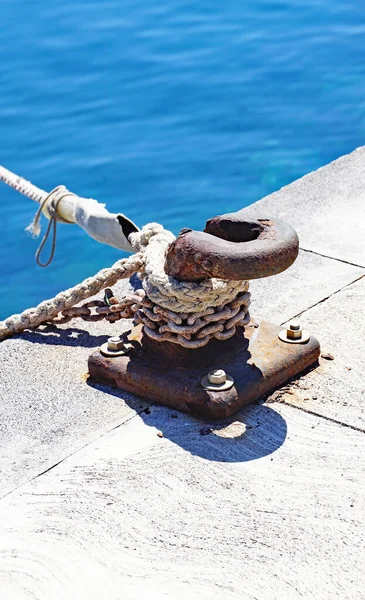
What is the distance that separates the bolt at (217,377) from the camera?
2.80m

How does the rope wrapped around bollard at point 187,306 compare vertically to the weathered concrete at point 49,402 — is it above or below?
above

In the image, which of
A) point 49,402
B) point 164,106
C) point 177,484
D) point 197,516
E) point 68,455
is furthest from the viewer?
point 164,106

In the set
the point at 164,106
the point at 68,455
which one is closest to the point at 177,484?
the point at 68,455

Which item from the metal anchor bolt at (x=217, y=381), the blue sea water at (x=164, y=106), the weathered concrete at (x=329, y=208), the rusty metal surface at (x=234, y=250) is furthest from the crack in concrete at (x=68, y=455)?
the blue sea water at (x=164, y=106)

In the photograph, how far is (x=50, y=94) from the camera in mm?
8102

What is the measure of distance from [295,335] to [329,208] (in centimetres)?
126

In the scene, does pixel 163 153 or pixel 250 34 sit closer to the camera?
pixel 163 153

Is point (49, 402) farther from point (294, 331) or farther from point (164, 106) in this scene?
point (164, 106)

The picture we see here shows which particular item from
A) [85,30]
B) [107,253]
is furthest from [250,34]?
[107,253]

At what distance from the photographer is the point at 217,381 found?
111 inches

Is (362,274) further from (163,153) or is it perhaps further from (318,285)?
(163,153)

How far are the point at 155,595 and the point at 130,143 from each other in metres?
5.43

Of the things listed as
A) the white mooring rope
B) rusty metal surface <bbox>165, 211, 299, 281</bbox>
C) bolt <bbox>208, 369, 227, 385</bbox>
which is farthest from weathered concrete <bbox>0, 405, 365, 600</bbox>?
rusty metal surface <bbox>165, 211, 299, 281</bbox>

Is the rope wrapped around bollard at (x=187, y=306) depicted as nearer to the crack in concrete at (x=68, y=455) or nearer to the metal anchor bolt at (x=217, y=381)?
the metal anchor bolt at (x=217, y=381)
